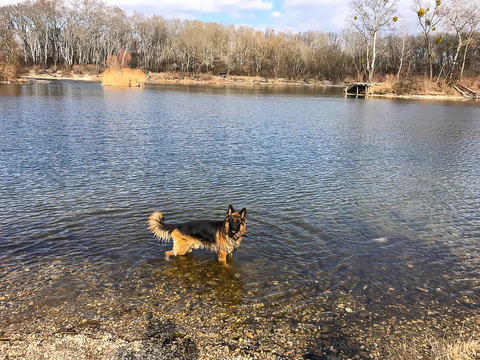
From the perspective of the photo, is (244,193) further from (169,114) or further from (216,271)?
(169,114)

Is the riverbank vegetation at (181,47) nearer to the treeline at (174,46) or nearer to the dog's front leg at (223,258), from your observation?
the treeline at (174,46)

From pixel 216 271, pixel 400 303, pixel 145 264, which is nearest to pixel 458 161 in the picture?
pixel 400 303

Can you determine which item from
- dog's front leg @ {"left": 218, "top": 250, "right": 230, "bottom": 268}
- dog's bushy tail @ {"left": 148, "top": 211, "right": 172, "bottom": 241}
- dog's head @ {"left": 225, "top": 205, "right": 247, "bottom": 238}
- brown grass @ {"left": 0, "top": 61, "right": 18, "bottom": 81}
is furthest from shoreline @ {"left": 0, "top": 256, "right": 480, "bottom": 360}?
brown grass @ {"left": 0, "top": 61, "right": 18, "bottom": 81}

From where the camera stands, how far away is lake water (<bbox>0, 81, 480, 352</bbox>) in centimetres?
668

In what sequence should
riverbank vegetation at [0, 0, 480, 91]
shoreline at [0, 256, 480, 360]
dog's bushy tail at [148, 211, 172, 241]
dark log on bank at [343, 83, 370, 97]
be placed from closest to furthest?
1. shoreline at [0, 256, 480, 360]
2. dog's bushy tail at [148, 211, 172, 241]
3. dark log on bank at [343, 83, 370, 97]
4. riverbank vegetation at [0, 0, 480, 91]

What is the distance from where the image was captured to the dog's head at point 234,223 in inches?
289

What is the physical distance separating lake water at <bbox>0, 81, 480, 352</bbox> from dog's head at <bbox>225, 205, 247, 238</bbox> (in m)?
0.83

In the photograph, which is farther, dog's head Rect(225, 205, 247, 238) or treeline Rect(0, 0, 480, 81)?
treeline Rect(0, 0, 480, 81)

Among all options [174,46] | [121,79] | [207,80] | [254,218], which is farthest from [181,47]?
[254,218]

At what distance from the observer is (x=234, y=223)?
7.32 m

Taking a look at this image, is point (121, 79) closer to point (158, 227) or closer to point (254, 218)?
point (254, 218)

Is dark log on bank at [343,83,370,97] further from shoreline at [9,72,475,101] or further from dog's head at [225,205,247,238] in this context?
dog's head at [225,205,247,238]

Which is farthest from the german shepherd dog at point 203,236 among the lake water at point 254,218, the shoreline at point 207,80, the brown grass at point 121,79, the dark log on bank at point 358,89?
the shoreline at point 207,80

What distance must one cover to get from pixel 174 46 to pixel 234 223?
125m
